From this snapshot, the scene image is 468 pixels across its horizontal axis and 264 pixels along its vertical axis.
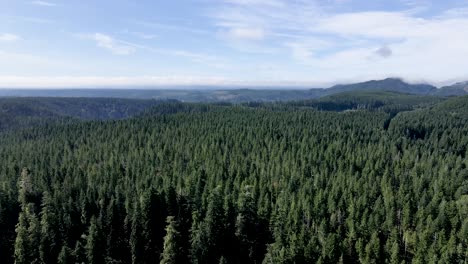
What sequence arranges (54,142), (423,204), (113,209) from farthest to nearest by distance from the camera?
(54,142)
(423,204)
(113,209)

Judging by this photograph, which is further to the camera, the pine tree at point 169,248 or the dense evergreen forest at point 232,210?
the dense evergreen forest at point 232,210

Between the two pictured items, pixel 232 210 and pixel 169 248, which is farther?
pixel 232 210

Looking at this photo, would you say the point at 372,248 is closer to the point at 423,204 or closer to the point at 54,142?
the point at 423,204

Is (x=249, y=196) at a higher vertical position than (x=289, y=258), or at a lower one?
higher

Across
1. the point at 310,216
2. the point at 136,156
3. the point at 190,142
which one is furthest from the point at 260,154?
the point at 310,216

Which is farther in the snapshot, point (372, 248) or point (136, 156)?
point (136, 156)

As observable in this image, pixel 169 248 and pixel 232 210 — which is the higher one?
pixel 232 210

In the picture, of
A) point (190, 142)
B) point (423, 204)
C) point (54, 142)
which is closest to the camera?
point (423, 204)

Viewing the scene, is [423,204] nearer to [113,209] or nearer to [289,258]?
[289,258]

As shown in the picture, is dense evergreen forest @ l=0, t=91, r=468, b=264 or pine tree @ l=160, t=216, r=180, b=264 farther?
dense evergreen forest @ l=0, t=91, r=468, b=264

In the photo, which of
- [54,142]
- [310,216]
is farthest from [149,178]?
[54,142]
